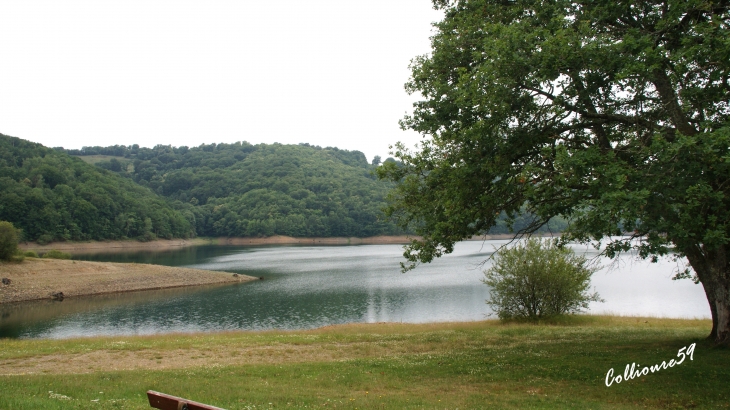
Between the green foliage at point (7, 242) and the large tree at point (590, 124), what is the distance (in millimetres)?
48589

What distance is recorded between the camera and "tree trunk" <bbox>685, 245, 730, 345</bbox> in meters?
11.1

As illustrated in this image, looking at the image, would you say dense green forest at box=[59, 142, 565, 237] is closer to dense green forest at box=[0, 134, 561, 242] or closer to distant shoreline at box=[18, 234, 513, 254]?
dense green forest at box=[0, 134, 561, 242]

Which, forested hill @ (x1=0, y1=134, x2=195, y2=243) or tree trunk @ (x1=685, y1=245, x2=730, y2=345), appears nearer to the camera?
tree trunk @ (x1=685, y1=245, x2=730, y2=345)

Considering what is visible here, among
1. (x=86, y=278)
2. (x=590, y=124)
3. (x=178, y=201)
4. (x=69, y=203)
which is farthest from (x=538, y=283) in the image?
(x=178, y=201)

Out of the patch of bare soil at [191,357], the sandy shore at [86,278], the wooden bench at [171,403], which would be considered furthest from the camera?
the sandy shore at [86,278]

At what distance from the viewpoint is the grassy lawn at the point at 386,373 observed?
823cm

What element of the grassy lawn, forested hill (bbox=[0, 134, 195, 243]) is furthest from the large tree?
forested hill (bbox=[0, 134, 195, 243])

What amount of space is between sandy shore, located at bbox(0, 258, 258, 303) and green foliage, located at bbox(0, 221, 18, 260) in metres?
1.01

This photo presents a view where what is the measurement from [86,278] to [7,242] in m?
7.73

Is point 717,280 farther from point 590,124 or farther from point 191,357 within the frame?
point 191,357

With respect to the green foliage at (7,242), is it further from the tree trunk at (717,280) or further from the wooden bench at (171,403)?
the tree trunk at (717,280)

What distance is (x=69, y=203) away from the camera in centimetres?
10675

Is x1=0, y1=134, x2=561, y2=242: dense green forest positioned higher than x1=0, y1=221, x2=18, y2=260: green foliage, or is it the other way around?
x1=0, y1=134, x2=561, y2=242: dense green forest

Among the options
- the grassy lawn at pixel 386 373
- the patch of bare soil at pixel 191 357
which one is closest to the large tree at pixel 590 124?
the grassy lawn at pixel 386 373
